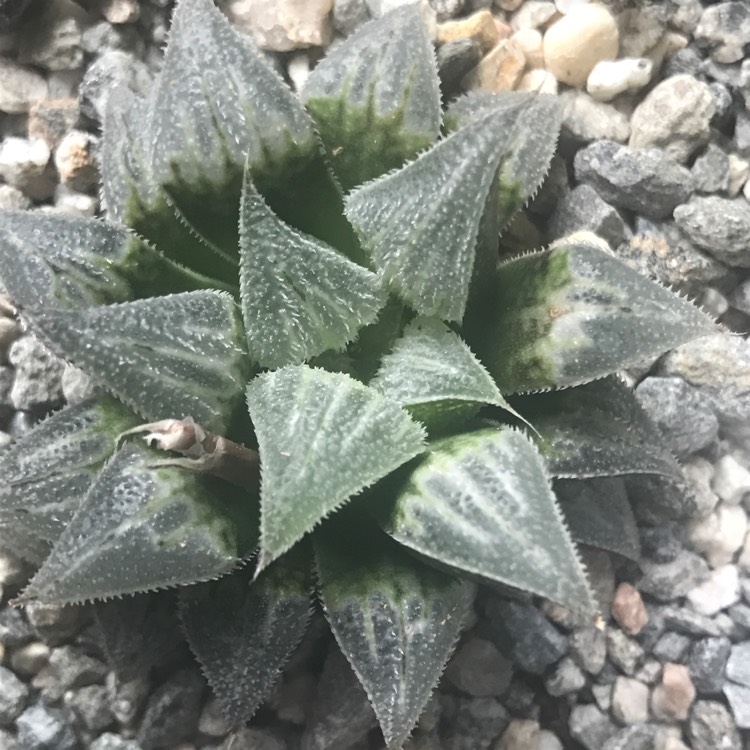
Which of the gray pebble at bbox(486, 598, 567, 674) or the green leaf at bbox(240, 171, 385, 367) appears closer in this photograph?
the green leaf at bbox(240, 171, 385, 367)

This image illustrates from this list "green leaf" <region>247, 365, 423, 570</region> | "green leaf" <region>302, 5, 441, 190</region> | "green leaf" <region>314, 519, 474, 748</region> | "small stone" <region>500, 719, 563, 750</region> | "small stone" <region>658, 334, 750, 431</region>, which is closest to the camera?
"green leaf" <region>247, 365, 423, 570</region>

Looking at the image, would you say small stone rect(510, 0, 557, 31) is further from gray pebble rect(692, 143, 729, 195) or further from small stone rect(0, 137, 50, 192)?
small stone rect(0, 137, 50, 192)

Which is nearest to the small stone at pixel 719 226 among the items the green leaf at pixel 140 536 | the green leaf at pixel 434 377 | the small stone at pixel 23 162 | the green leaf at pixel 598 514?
the green leaf at pixel 598 514

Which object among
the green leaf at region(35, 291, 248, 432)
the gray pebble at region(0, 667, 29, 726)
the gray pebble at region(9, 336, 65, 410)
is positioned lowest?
the gray pebble at region(0, 667, 29, 726)

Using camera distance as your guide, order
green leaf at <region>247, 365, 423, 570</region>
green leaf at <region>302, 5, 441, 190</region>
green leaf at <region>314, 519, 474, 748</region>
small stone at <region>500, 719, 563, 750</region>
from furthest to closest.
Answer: small stone at <region>500, 719, 563, 750</region> → green leaf at <region>302, 5, 441, 190</region> → green leaf at <region>314, 519, 474, 748</region> → green leaf at <region>247, 365, 423, 570</region>

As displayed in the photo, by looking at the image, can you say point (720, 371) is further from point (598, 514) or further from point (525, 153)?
point (525, 153)

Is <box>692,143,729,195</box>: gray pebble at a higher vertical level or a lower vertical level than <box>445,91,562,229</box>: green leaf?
lower

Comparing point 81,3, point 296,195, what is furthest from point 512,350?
point 81,3

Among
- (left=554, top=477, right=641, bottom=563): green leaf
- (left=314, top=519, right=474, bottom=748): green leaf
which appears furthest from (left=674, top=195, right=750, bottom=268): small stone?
(left=314, top=519, right=474, bottom=748): green leaf
